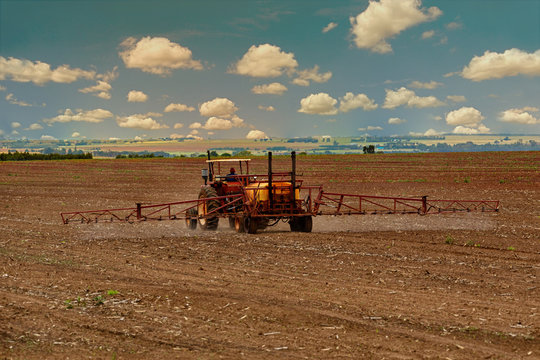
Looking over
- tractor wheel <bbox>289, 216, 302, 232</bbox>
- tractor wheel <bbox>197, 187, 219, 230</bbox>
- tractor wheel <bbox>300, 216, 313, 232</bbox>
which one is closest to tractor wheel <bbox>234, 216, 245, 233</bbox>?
tractor wheel <bbox>197, 187, 219, 230</bbox>

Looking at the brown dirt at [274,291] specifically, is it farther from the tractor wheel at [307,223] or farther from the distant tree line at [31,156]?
the distant tree line at [31,156]

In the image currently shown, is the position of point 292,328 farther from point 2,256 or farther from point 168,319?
point 2,256

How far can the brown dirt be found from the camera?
6.84 metres

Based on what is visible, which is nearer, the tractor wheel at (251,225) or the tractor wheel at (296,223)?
the tractor wheel at (251,225)

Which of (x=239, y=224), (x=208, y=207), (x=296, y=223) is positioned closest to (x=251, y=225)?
(x=239, y=224)

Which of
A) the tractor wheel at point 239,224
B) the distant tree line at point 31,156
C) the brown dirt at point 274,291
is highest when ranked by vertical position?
the distant tree line at point 31,156

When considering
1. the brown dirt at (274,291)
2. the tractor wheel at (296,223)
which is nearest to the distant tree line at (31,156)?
the brown dirt at (274,291)

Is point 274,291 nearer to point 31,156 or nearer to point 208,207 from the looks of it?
point 208,207

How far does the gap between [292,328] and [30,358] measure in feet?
11.7

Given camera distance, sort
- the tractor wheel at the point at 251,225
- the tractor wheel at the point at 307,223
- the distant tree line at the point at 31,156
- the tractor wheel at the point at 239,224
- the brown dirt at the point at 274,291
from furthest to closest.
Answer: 1. the distant tree line at the point at 31,156
2. the tractor wheel at the point at 239,224
3. the tractor wheel at the point at 307,223
4. the tractor wheel at the point at 251,225
5. the brown dirt at the point at 274,291

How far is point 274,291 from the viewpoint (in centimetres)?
927

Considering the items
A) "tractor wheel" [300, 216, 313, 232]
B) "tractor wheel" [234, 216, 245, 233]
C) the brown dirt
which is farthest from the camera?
"tractor wheel" [234, 216, 245, 233]

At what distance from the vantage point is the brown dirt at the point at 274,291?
6.84m

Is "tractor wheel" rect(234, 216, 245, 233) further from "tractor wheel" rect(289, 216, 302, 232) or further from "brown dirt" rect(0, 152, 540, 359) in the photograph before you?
"tractor wheel" rect(289, 216, 302, 232)
